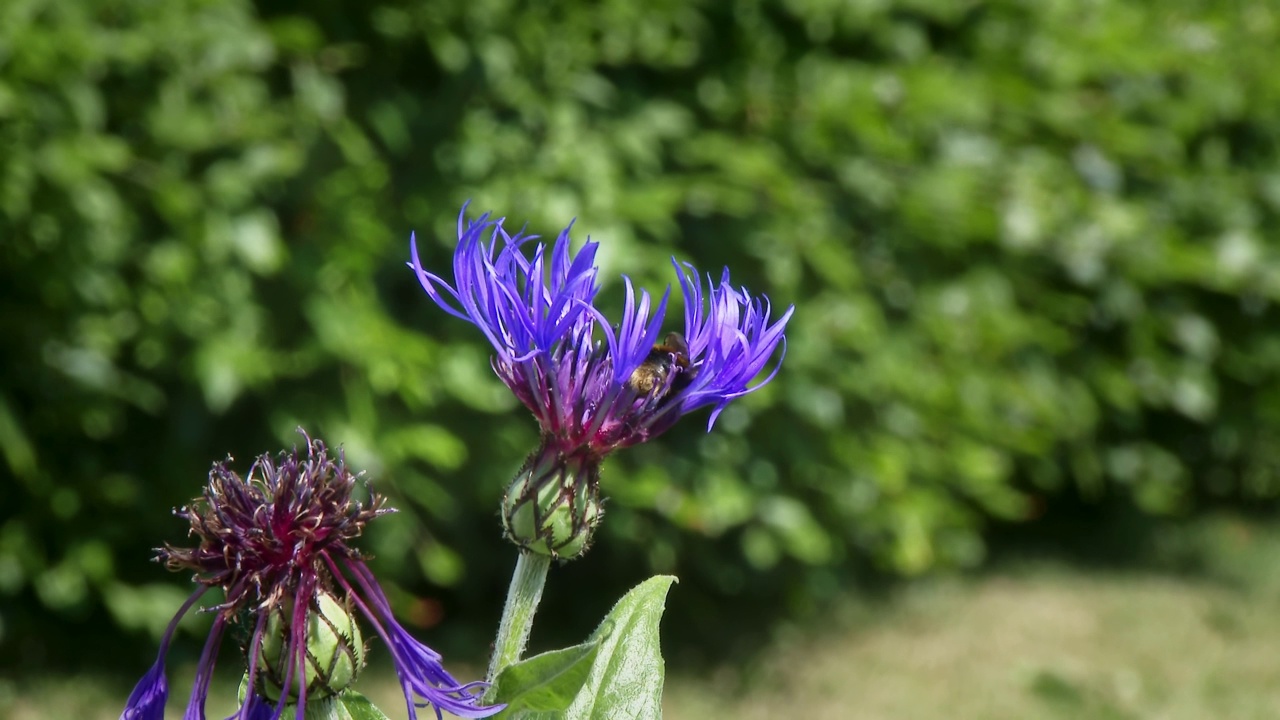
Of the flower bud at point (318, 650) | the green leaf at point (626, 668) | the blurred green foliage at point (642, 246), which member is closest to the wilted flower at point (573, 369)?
the green leaf at point (626, 668)

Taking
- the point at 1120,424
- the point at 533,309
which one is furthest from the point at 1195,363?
the point at 533,309

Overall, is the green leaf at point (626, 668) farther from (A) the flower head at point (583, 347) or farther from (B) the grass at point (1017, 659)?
(B) the grass at point (1017, 659)

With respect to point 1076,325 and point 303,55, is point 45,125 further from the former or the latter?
point 1076,325

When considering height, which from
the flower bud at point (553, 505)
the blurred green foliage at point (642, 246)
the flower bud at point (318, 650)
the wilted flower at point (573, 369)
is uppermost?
the blurred green foliage at point (642, 246)

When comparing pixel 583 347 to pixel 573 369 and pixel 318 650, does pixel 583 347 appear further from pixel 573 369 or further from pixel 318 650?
pixel 318 650

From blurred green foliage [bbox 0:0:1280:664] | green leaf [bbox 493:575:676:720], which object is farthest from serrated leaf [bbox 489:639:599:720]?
blurred green foliage [bbox 0:0:1280:664]

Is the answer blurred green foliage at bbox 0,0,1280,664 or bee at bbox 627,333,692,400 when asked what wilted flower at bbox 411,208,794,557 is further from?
blurred green foliage at bbox 0,0,1280,664

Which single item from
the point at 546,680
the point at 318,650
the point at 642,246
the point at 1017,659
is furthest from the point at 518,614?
the point at 1017,659
